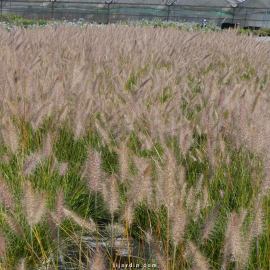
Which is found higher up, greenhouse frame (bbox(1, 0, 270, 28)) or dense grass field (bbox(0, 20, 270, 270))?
greenhouse frame (bbox(1, 0, 270, 28))

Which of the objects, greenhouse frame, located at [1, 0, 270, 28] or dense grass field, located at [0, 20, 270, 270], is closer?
dense grass field, located at [0, 20, 270, 270]

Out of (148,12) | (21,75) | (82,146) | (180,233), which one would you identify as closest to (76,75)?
(21,75)

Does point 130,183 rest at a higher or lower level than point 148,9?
lower

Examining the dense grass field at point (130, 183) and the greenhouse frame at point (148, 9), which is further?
the greenhouse frame at point (148, 9)

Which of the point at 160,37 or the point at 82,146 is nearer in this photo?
the point at 82,146

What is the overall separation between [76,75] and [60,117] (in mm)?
458

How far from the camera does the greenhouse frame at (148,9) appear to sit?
30.9 metres

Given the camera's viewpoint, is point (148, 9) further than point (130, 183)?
Yes

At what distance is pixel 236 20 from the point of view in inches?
1266

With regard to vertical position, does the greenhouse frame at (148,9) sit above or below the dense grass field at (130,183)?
above

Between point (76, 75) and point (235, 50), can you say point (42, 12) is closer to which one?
point (235, 50)

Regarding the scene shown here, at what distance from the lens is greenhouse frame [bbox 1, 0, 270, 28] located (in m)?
30.9

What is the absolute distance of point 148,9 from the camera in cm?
3119

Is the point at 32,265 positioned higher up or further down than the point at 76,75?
further down
